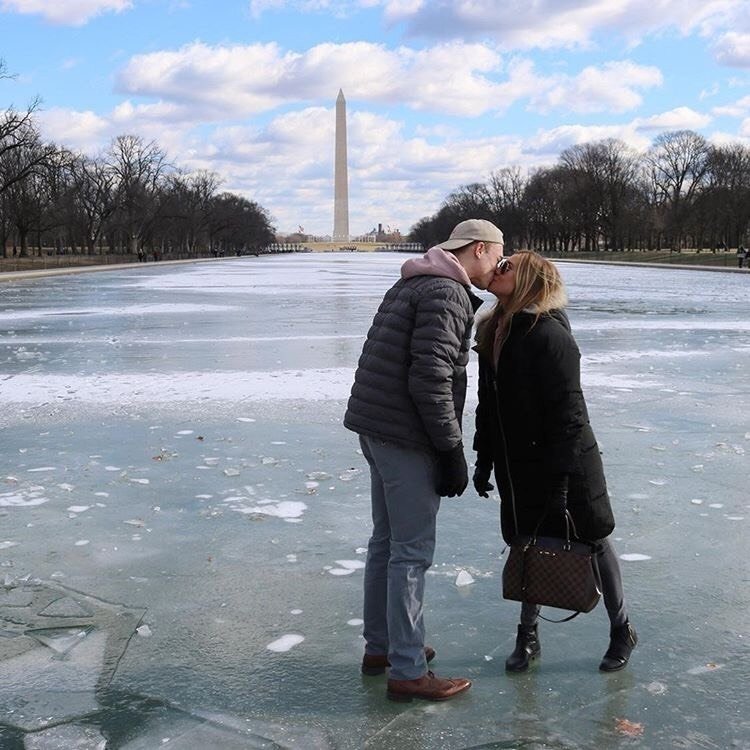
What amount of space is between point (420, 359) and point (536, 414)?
562mm

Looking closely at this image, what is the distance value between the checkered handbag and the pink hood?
101cm

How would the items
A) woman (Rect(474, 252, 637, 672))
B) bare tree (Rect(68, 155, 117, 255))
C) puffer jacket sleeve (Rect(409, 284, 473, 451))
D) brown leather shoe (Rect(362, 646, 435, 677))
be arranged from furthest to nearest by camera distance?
bare tree (Rect(68, 155, 117, 255))
brown leather shoe (Rect(362, 646, 435, 677))
woman (Rect(474, 252, 637, 672))
puffer jacket sleeve (Rect(409, 284, 473, 451))

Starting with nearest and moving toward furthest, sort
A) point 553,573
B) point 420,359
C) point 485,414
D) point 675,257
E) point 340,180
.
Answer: point 420,359 < point 553,573 < point 485,414 < point 675,257 < point 340,180

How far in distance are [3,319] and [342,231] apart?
141 meters

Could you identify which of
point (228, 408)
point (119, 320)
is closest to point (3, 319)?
point (119, 320)

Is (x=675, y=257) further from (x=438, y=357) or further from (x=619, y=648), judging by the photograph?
(x=438, y=357)

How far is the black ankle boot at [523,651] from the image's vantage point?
12.2 feet

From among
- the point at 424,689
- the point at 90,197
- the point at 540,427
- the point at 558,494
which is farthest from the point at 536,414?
the point at 90,197

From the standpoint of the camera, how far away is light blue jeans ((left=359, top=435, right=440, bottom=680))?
3.40 meters

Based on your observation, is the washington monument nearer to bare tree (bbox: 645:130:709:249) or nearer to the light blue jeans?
bare tree (bbox: 645:130:709:249)

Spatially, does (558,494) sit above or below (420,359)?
below

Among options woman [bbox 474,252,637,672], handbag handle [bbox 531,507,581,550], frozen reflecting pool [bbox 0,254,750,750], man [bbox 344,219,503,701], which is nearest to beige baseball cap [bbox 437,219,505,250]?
man [bbox 344,219,503,701]

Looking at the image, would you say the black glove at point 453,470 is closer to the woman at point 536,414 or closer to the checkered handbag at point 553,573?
the woman at point 536,414

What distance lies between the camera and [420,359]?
3.22 meters
